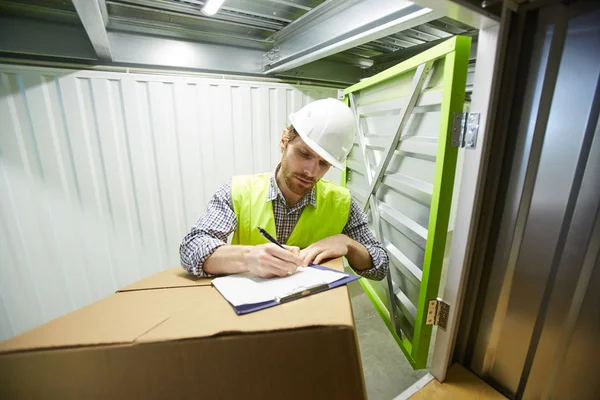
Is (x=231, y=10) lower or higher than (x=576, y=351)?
higher

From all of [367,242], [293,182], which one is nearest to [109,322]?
[293,182]

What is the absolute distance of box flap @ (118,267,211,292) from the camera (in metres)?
0.76

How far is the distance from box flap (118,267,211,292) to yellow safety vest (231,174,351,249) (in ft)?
1.15

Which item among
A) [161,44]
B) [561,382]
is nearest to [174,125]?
[161,44]

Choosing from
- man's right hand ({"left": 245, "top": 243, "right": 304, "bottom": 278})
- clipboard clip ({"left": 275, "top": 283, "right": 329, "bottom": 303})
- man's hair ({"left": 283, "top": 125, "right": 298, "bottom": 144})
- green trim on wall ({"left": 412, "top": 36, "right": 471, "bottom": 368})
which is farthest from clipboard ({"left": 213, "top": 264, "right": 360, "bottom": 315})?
man's hair ({"left": 283, "top": 125, "right": 298, "bottom": 144})

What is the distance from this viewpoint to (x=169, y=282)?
0.79m

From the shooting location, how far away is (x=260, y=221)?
1.13 meters

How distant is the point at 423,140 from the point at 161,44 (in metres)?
1.68

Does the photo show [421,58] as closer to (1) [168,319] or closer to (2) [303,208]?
(2) [303,208]

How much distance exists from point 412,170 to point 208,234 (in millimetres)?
1033

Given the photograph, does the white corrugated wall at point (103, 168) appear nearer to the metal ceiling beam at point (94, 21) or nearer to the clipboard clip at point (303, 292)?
the metal ceiling beam at point (94, 21)

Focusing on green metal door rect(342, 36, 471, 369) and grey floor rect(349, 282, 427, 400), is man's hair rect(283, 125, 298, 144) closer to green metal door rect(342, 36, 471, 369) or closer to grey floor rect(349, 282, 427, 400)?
green metal door rect(342, 36, 471, 369)

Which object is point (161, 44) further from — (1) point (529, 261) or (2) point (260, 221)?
(1) point (529, 261)

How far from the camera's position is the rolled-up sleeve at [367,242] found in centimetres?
116
